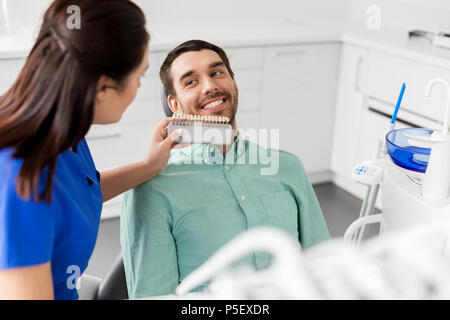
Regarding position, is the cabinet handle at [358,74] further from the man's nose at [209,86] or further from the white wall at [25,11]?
the white wall at [25,11]

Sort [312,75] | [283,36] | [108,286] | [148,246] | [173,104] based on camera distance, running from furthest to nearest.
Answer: [312,75]
[283,36]
[173,104]
[108,286]
[148,246]

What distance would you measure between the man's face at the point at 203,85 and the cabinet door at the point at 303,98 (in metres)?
1.32

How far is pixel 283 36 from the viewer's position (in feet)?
8.97

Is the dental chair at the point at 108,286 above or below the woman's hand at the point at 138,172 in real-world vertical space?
below

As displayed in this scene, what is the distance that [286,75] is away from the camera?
2830mm

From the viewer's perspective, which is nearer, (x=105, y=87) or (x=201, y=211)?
(x=105, y=87)

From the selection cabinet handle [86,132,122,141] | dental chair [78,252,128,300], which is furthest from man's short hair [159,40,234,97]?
cabinet handle [86,132,122,141]

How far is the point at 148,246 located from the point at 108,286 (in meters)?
0.20

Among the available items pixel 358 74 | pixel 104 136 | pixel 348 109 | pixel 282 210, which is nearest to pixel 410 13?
pixel 358 74

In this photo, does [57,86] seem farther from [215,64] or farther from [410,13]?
[410,13]

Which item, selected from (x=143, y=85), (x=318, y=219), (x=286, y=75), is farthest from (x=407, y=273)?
(x=286, y=75)

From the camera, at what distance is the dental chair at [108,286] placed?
53.1 inches

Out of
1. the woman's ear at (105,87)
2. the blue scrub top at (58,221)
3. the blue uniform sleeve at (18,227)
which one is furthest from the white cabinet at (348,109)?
the blue uniform sleeve at (18,227)

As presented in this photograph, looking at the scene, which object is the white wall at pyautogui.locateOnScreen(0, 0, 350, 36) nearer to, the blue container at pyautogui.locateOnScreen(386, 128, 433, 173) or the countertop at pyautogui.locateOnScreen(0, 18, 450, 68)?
the countertop at pyautogui.locateOnScreen(0, 18, 450, 68)
